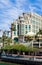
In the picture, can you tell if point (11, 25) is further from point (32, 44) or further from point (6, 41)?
point (32, 44)

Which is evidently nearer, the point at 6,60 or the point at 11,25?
the point at 6,60

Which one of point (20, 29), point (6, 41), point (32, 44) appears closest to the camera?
point (32, 44)

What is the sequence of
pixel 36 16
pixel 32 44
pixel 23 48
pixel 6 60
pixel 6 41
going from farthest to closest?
pixel 36 16, pixel 6 41, pixel 32 44, pixel 23 48, pixel 6 60

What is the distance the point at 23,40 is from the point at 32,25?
16.6 meters

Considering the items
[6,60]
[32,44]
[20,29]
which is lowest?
[6,60]

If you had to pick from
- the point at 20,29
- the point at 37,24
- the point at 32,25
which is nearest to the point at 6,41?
the point at 20,29

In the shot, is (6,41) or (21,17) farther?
(21,17)

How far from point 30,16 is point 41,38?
2872cm

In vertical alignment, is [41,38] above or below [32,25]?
below

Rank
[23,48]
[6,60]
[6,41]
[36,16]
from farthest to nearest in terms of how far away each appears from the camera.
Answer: [36,16], [6,41], [23,48], [6,60]

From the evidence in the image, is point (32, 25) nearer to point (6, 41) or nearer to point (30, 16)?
point (30, 16)

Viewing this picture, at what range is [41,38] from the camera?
8919cm

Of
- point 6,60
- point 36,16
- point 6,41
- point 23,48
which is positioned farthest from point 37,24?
point 6,60

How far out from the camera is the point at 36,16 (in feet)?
390
